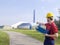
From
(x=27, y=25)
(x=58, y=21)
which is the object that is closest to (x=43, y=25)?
(x=58, y=21)

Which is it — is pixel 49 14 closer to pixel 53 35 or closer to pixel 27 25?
pixel 53 35

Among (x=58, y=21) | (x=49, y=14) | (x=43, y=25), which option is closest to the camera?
(x=49, y=14)

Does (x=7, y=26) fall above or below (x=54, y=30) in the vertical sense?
below

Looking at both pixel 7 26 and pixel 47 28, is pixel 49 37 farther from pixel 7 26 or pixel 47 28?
pixel 7 26

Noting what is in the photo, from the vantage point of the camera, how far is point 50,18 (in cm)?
836

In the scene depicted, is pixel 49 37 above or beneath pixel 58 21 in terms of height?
above

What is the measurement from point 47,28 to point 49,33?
19 centimetres

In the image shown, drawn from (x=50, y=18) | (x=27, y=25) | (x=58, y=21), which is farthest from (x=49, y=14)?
(x=27, y=25)

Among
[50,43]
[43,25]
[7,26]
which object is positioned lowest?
[7,26]

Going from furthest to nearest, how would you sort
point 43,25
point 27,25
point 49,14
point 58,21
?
point 27,25 → point 58,21 → point 43,25 → point 49,14

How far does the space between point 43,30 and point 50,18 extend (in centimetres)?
61

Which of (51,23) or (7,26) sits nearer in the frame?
(51,23)

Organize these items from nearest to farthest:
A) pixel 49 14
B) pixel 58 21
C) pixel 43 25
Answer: pixel 49 14 < pixel 43 25 < pixel 58 21

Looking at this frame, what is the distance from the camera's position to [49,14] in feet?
27.3
